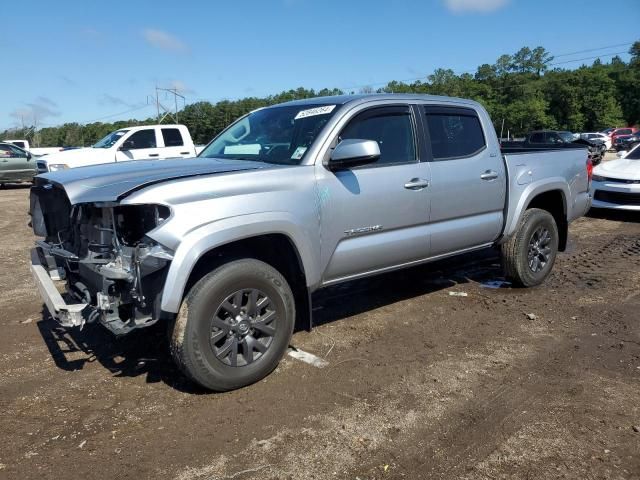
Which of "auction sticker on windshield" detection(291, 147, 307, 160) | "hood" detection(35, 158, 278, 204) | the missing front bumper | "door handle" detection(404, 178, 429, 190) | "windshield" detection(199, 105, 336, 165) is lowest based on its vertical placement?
the missing front bumper

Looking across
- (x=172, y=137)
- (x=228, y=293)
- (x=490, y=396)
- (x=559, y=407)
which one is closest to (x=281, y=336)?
(x=228, y=293)

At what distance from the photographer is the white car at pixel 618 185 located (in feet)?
33.4

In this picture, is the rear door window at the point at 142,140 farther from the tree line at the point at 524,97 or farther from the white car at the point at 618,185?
the tree line at the point at 524,97

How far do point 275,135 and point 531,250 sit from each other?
3194mm

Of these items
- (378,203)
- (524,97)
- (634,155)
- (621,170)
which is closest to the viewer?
(378,203)

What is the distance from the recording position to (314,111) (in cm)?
445

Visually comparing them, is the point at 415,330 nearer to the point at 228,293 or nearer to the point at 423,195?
the point at 423,195

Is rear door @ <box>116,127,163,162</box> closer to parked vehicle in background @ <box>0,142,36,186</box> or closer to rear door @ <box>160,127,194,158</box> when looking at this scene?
rear door @ <box>160,127,194,158</box>

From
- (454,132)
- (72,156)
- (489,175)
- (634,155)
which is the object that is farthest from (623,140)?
(454,132)

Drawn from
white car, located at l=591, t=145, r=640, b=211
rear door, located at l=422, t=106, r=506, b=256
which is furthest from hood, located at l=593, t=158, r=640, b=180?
rear door, located at l=422, t=106, r=506, b=256

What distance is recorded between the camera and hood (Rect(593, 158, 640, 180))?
33.6ft

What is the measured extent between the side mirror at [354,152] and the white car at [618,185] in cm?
799

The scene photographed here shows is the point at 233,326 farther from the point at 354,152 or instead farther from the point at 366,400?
the point at 354,152

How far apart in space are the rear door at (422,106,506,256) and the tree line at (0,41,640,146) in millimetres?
64325
